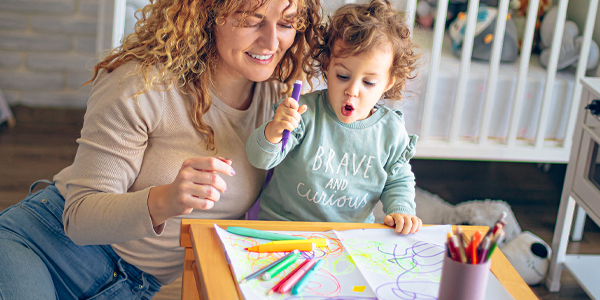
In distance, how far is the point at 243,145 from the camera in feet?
3.76

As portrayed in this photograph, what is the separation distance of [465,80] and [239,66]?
1102 mm

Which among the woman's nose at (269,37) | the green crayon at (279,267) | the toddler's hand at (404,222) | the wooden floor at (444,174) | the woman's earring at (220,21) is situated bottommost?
the wooden floor at (444,174)

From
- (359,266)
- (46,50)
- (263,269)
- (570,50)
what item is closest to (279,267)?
(263,269)

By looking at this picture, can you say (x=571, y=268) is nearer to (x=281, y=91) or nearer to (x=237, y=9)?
(x=281, y=91)

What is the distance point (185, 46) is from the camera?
1061 millimetres

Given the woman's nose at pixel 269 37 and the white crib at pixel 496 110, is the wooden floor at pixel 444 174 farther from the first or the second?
the woman's nose at pixel 269 37

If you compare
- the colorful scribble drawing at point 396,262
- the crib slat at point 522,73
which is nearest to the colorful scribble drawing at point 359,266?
the colorful scribble drawing at point 396,262

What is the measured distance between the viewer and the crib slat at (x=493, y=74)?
1.83 m

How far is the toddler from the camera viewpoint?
1039mm

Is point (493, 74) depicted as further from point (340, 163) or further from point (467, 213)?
point (340, 163)

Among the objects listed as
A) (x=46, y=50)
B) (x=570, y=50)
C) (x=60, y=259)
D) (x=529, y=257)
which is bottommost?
(x=529, y=257)

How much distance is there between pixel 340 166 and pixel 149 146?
0.39 metres

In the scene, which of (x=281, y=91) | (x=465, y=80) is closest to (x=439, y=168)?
(x=465, y=80)

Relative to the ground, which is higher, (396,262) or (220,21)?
(220,21)
